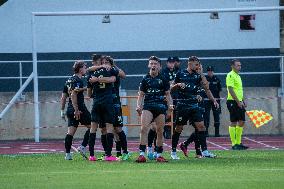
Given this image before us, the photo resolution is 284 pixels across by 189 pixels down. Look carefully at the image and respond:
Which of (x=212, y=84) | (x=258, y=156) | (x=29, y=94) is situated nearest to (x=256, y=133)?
(x=212, y=84)

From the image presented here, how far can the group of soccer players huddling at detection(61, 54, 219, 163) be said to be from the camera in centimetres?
2031

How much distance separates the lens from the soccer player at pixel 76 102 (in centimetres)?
2108

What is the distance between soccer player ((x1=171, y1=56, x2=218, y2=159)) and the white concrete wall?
438 inches

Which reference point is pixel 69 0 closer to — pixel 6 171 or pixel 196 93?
pixel 196 93

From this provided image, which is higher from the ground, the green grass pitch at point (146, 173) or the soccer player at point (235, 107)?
the soccer player at point (235, 107)

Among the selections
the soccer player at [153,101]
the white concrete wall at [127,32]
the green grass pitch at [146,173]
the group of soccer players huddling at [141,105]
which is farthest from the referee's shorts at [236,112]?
the white concrete wall at [127,32]

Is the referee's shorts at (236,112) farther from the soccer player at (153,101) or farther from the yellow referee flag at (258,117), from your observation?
the yellow referee flag at (258,117)

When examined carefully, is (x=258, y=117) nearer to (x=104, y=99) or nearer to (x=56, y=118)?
(x=56, y=118)

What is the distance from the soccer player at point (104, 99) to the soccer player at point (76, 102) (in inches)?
21.3

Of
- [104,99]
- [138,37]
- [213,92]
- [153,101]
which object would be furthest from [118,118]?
[138,37]

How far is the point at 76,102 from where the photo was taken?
830 inches

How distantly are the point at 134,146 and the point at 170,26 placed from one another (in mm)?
6586

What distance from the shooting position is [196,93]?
69.4 feet

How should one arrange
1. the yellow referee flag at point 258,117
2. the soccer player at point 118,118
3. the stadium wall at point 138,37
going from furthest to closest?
the stadium wall at point 138,37
the yellow referee flag at point 258,117
the soccer player at point 118,118
